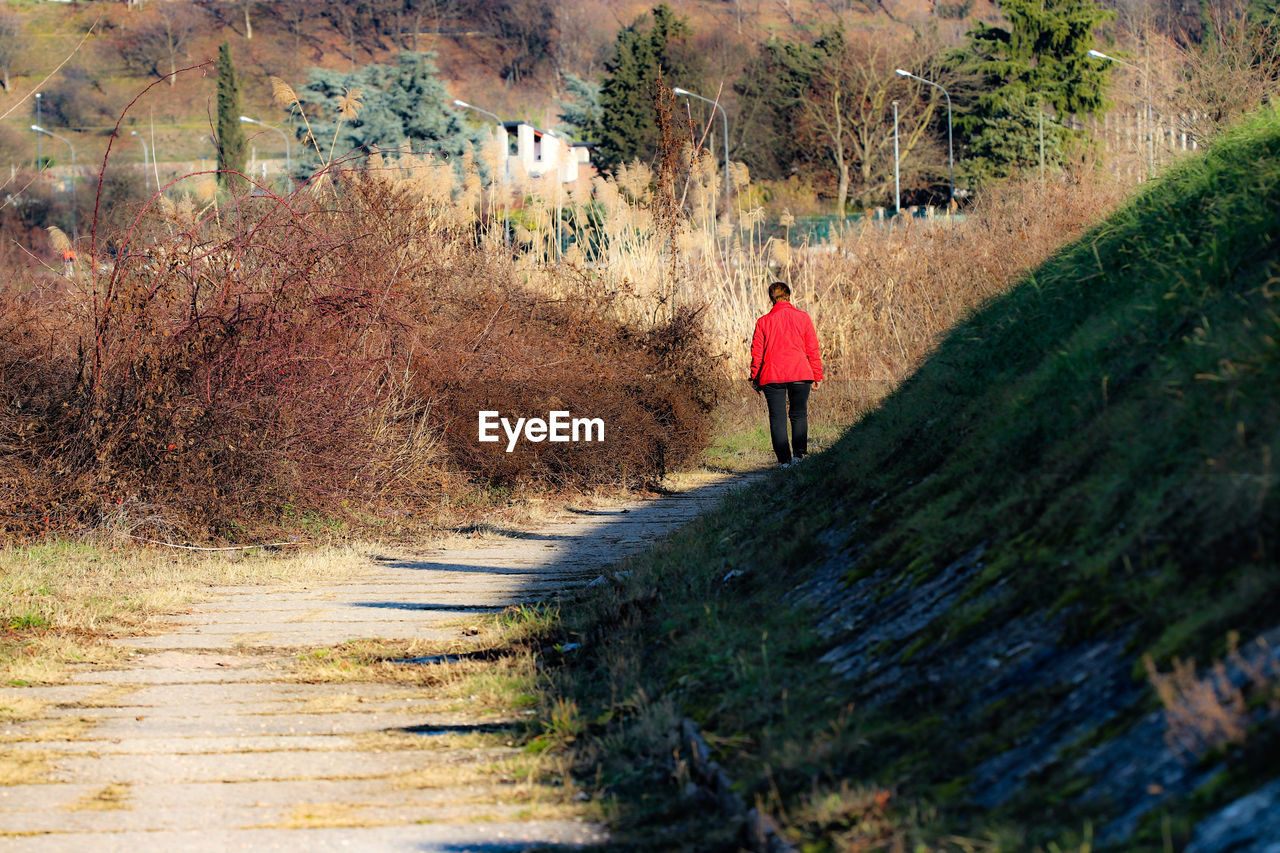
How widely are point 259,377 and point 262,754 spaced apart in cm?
523

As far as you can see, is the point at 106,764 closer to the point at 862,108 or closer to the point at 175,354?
the point at 175,354

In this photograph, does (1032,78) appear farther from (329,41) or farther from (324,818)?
(329,41)

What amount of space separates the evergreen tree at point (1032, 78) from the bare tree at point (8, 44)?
6246 centimetres

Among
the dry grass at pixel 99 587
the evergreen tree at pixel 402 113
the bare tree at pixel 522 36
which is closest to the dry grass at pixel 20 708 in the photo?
the dry grass at pixel 99 587

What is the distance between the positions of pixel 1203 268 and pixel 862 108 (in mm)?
51456

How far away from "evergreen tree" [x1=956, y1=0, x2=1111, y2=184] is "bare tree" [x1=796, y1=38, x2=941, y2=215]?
2.65 meters

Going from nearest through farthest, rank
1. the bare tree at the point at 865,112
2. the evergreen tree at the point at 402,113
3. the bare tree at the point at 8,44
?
the evergreen tree at the point at 402,113 → the bare tree at the point at 865,112 → the bare tree at the point at 8,44

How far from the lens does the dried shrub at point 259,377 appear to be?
9.61 m

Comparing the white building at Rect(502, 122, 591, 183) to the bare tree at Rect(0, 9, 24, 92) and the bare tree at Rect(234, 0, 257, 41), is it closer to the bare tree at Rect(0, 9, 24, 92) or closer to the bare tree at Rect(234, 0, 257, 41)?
the bare tree at Rect(0, 9, 24, 92)

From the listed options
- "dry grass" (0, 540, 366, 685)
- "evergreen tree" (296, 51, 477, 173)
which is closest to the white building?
"evergreen tree" (296, 51, 477, 173)

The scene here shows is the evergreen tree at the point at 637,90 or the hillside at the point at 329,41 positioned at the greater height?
the hillside at the point at 329,41

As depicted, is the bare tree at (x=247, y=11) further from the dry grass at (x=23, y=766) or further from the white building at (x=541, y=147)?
the dry grass at (x=23, y=766)

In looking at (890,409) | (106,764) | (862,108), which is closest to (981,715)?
(106,764)

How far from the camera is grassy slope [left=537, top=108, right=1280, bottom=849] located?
3480 millimetres
